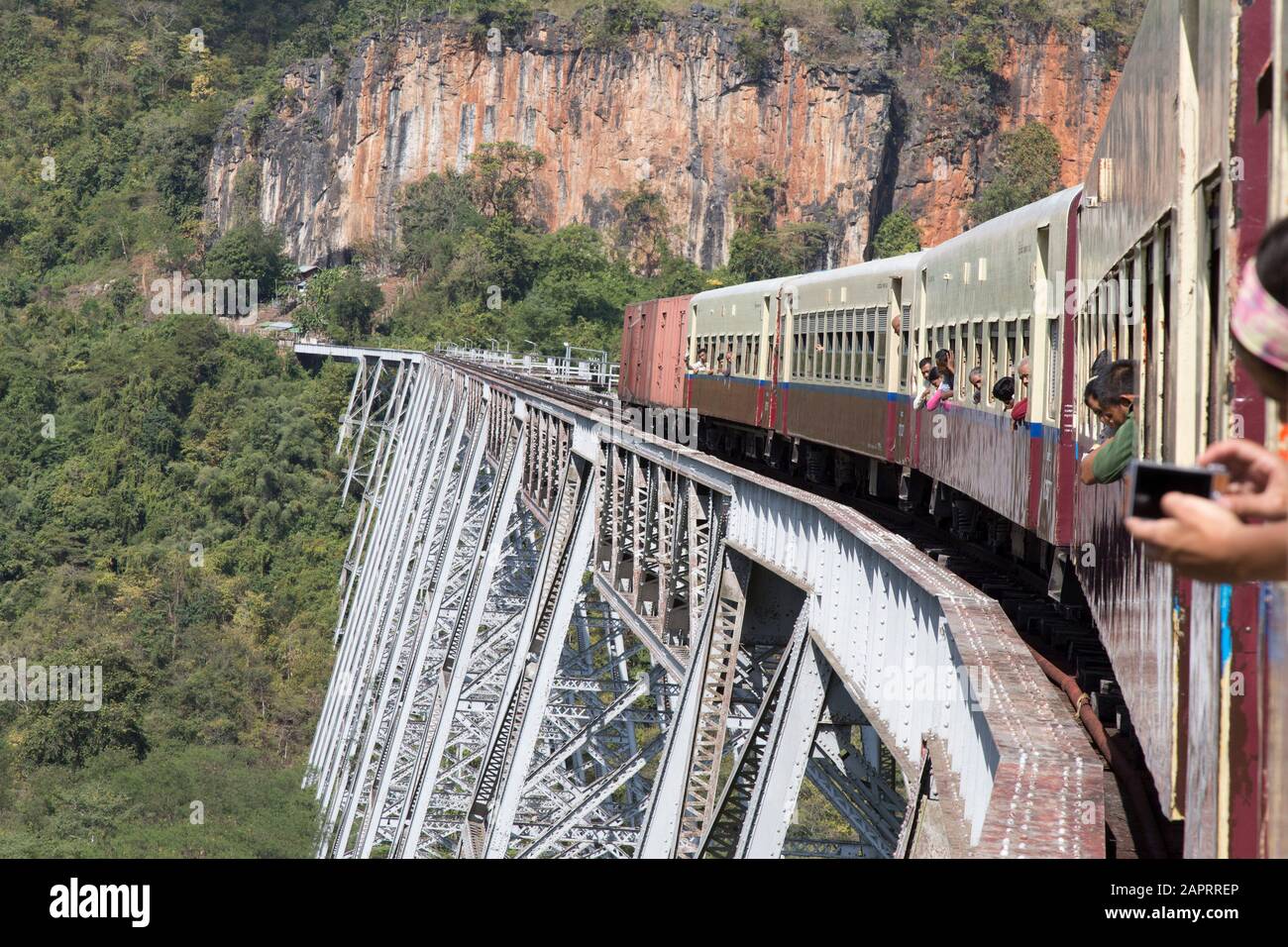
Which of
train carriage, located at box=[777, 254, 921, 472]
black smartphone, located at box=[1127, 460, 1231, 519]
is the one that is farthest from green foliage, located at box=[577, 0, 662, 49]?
black smartphone, located at box=[1127, 460, 1231, 519]

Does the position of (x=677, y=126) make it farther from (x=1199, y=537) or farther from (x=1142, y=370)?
(x=1199, y=537)

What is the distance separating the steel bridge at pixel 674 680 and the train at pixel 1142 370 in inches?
20.4

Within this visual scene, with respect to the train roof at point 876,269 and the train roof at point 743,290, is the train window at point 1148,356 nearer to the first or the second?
the train roof at point 876,269

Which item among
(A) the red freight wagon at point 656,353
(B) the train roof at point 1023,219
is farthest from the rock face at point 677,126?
(B) the train roof at point 1023,219

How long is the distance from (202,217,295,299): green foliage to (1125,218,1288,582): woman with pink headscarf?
96.6 metres

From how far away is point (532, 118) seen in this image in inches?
3701

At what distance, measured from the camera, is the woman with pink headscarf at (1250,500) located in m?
2.02

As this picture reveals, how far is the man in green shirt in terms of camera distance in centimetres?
520

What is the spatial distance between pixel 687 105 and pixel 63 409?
35411 millimetres

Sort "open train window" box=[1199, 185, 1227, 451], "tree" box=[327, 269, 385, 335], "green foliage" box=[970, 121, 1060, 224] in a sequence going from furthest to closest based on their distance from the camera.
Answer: "tree" box=[327, 269, 385, 335] < "green foliage" box=[970, 121, 1060, 224] < "open train window" box=[1199, 185, 1227, 451]

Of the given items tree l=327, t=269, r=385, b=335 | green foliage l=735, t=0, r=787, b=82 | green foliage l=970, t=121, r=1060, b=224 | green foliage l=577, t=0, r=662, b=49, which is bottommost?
tree l=327, t=269, r=385, b=335

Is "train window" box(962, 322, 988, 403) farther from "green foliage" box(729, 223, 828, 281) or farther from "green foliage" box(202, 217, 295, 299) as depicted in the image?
"green foliage" box(202, 217, 295, 299)

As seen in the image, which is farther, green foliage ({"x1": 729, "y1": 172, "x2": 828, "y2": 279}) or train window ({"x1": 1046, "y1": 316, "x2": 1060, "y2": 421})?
green foliage ({"x1": 729, "y1": 172, "x2": 828, "y2": 279})
